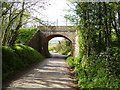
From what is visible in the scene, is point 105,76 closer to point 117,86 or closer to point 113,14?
point 117,86

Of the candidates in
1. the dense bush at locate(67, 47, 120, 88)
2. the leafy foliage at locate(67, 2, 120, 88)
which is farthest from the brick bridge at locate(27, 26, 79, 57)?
the dense bush at locate(67, 47, 120, 88)

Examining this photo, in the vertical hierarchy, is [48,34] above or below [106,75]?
above

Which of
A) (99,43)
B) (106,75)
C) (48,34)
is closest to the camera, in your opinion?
(106,75)

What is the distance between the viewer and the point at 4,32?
414 inches

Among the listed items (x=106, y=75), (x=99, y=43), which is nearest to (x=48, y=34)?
(x=99, y=43)

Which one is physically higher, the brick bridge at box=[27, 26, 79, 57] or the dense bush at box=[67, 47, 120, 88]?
the brick bridge at box=[27, 26, 79, 57]

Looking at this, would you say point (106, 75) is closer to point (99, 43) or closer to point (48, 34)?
point (99, 43)

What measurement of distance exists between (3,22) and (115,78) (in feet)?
28.7

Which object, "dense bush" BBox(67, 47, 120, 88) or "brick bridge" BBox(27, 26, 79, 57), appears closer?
"dense bush" BBox(67, 47, 120, 88)

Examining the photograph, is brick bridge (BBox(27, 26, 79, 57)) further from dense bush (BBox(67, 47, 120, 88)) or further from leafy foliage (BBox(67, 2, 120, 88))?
dense bush (BBox(67, 47, 120, 88))

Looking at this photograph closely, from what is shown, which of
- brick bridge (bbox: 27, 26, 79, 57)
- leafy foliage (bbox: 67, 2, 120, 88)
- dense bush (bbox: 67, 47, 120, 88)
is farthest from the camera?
brick bridge (bbox: 27, 26, 79, 57)

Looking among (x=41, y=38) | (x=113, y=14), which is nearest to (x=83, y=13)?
(x=113, y=14)

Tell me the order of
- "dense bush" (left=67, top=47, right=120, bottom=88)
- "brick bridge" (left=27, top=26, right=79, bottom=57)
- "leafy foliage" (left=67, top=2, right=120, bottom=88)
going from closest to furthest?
"dense bush" (left=67, top=47, right=120, bottom=88)
"leafy foliage" (left=67, top=2, right=120, bottom=88)
"brick bridge" (left=27, top=26, right=79, bottom=57)

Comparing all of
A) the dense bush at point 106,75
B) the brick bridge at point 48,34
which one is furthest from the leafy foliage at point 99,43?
the brick bridge at point 48,34
